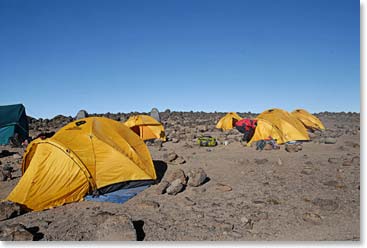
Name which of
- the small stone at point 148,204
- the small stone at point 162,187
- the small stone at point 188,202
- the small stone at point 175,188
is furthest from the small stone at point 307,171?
the small stone at point 148,204

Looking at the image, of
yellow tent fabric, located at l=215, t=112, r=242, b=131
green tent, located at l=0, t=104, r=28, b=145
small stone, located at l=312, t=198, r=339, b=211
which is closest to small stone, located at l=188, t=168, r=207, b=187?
small stone, located at l=312, t=198, r=339, b=211

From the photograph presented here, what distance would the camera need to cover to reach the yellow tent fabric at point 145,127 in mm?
14567

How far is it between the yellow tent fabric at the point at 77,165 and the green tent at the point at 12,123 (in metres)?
9.18

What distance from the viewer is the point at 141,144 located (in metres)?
7.42

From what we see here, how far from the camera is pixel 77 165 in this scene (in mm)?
5914

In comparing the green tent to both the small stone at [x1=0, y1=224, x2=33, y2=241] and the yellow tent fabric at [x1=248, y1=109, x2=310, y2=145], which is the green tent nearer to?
the yellow tent fabric at [x1=248, y1=109, x2=310, y2=145]

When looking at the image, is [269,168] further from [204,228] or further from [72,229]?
[72,229]

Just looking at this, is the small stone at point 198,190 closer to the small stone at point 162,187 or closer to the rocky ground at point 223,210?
the rocky ground at point 223,210

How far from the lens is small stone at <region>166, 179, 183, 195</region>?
6.38 metres

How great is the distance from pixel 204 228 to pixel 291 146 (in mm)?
7568

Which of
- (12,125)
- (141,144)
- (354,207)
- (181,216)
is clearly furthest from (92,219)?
(12,125)

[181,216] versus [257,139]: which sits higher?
[257,139]

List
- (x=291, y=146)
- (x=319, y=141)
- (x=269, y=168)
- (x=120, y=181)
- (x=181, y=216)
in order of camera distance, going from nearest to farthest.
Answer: (x=181, y=216), (x=120, y=181), (x=269, y=168), (x=291, y=146), (x=319, y=141)

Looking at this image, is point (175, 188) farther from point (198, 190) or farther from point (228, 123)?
point (228, 123)
